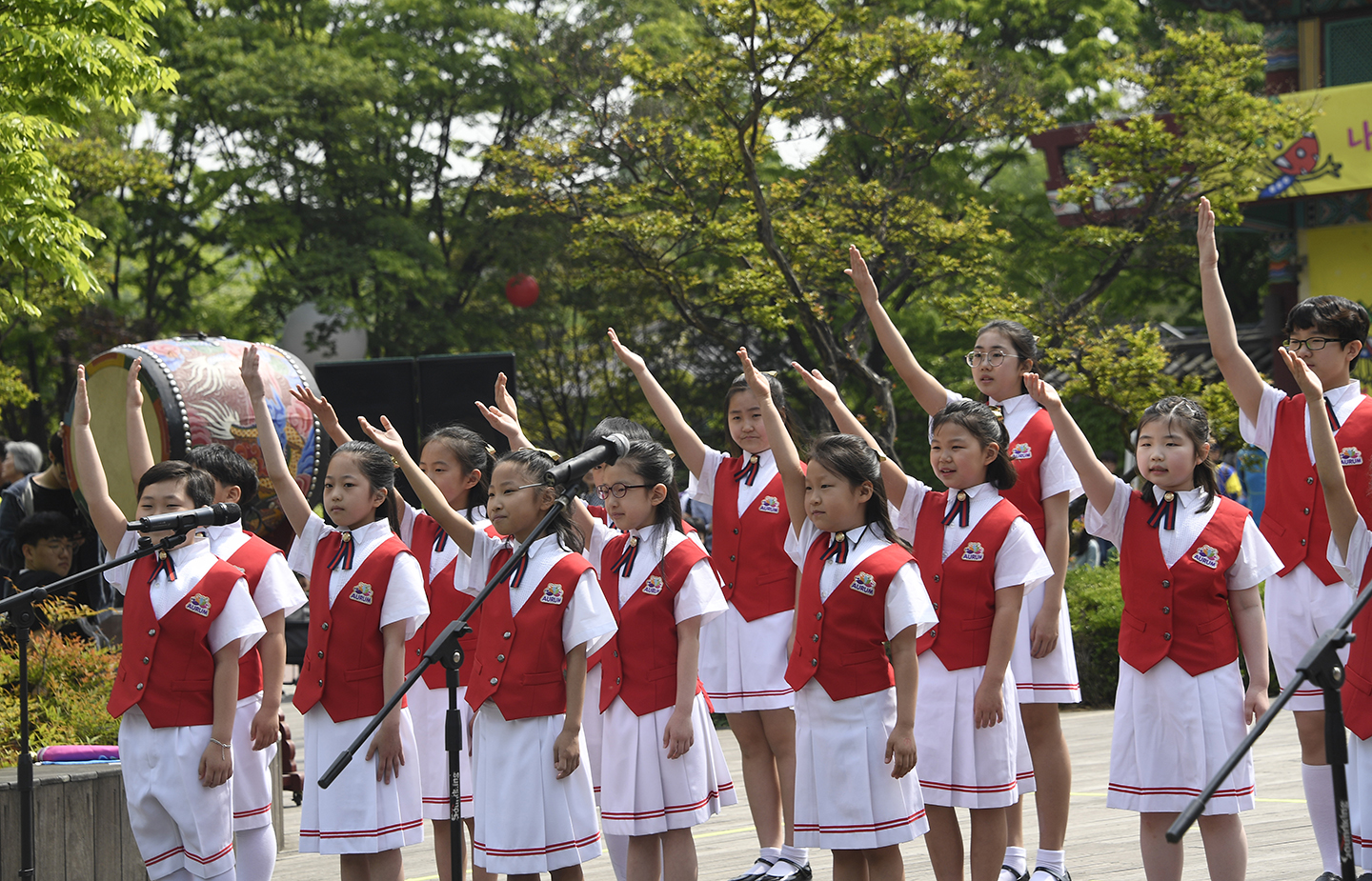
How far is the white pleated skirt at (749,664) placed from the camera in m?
5.32

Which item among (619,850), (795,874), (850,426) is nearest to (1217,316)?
(850,426)

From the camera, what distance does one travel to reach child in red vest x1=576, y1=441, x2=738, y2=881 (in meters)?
4.52

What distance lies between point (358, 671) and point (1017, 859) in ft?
7.92

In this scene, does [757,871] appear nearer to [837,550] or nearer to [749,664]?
[749,664]

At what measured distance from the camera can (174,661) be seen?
4.45 metres

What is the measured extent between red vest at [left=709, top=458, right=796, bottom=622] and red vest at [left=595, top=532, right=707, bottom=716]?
27.9 inches

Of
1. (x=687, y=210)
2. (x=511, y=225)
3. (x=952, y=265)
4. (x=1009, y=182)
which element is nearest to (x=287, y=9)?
(x=511, y=225)

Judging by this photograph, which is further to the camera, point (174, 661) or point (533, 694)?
point (174, 661)

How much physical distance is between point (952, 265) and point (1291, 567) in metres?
8.55

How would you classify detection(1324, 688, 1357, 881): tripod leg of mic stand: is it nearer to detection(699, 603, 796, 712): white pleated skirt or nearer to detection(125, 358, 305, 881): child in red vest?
detection(699, 603, 796, 712): white pleated skirt

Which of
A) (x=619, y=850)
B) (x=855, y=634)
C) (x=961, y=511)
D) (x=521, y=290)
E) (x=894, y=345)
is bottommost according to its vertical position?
(x=619, y=850)

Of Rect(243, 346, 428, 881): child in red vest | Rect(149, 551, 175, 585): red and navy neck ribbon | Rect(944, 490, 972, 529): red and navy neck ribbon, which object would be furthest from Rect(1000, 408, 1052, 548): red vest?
Rect(149, 551, 175, 585): red and navy neck ribbon

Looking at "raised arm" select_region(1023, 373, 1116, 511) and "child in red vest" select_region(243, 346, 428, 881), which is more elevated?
"raised arm" select_region(1023, 373, 1116, 511)

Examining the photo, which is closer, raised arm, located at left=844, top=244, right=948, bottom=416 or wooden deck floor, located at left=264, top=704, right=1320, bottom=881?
raised arm, located at left=844, top=244, right=948, bottom=416
